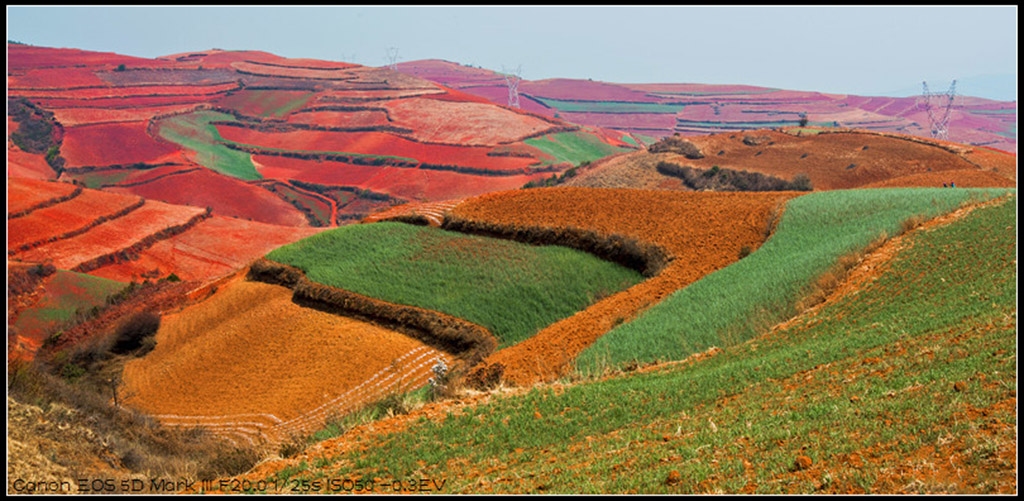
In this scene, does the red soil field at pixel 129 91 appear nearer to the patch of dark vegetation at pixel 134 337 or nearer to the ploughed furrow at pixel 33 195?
the ploughed furrow at pixel 33 195

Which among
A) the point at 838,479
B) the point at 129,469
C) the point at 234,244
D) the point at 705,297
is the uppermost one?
the point at 838,479

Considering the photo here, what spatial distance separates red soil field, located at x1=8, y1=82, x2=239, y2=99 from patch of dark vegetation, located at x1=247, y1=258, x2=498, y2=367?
126203 millimetres

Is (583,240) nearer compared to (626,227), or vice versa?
(583,240)

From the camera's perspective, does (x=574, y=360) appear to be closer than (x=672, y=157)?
Yes

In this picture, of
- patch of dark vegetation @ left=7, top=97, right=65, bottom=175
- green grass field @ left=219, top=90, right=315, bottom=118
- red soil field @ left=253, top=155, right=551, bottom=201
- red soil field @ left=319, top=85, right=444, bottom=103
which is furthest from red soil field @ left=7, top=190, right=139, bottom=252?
red soil field @ left=319, top=85, right=444, bottom=103

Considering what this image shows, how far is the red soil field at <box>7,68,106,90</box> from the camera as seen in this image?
130m

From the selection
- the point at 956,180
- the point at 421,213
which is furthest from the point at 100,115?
the point at 956,180

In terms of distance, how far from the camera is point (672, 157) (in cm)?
6500

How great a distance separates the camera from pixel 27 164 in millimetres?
96312

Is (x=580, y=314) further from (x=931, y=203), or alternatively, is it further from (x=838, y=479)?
(x=838, y=479)

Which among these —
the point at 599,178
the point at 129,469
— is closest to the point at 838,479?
the point at 129,469

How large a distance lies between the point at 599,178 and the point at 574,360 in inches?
1912

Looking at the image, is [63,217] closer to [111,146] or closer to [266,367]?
[266,367]

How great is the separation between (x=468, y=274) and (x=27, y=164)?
9770cm
